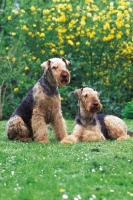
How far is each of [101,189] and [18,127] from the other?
11.3ft

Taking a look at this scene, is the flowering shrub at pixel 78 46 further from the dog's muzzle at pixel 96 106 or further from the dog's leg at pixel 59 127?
the dog's muzzle at pixel 96 106

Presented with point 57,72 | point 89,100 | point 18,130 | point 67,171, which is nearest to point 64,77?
point 57,72

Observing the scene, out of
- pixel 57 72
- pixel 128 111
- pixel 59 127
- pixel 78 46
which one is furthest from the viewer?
pixel 78 46

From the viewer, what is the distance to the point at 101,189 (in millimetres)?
5809

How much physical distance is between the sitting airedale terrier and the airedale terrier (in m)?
0.32

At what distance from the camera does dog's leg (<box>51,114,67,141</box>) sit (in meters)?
8.91

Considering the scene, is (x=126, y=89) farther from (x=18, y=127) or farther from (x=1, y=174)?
(x=1, y=174)

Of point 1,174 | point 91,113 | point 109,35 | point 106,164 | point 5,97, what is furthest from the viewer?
point 5,97

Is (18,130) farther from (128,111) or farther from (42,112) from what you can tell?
(128,111)

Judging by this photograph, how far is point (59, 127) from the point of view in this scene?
29.3ft

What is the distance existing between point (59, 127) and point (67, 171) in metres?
2.45

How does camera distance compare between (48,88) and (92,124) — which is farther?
(92,124)

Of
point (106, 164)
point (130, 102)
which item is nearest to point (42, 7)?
point (130, 102)

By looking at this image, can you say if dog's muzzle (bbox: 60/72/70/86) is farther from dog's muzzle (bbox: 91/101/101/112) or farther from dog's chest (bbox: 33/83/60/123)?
dog's muzzle (bbox: 91/101/101/112)
